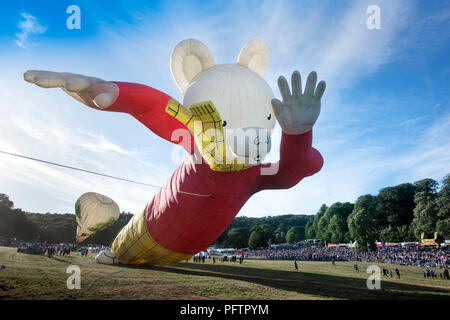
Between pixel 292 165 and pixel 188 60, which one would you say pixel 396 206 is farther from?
pixel 188 60

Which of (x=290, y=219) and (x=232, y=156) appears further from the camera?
(x=290, y=219)

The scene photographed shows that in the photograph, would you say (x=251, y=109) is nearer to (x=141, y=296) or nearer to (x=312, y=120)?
(x=312, y=120)

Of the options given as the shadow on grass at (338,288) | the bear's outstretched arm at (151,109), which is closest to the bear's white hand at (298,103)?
the bear's outstretched arm at (151,109)

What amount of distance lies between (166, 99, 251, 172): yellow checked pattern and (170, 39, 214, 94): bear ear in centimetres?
156

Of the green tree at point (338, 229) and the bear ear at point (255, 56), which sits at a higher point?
the bear ear at point (255, 56)

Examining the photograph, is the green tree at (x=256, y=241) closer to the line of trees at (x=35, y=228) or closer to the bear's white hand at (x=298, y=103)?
the line of trees at (x=35, y=228)

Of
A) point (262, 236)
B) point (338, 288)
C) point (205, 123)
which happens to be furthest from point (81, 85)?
point (262, 236)

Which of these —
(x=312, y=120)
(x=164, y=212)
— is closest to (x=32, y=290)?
(x=164, y=212)

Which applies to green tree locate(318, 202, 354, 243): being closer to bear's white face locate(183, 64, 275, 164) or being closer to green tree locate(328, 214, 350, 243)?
green tree locate(328, 214, 350, 243)

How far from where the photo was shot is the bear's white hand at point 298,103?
435cm

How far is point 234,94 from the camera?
186 inches

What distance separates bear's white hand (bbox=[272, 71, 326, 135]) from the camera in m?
4.35

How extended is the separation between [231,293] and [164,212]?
8.64ft
